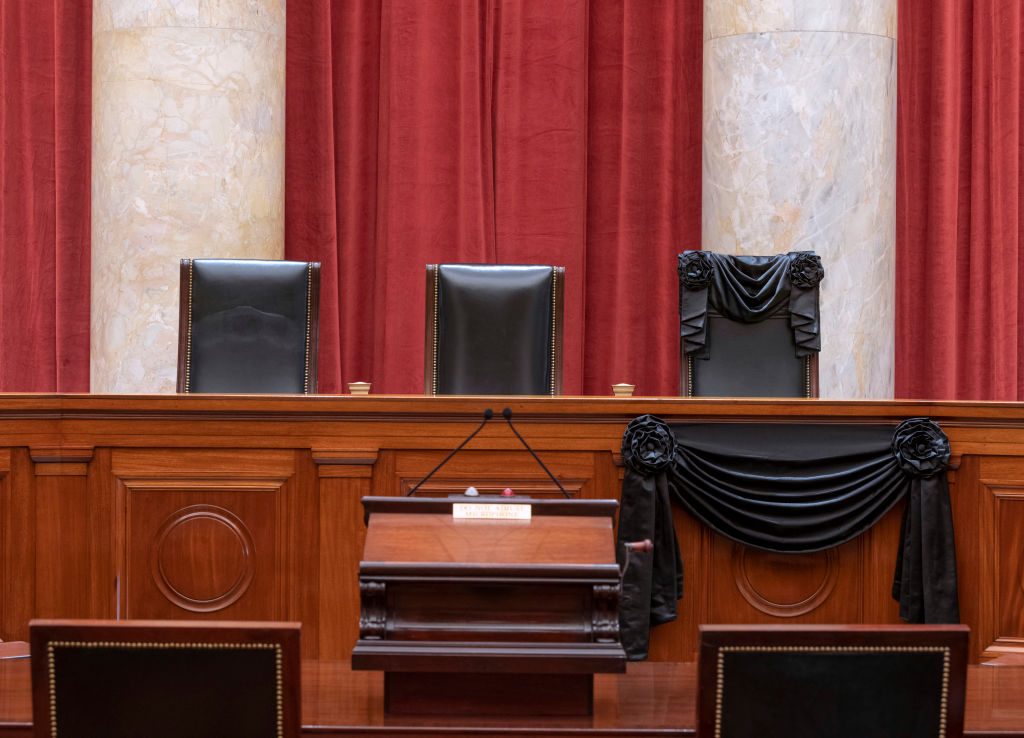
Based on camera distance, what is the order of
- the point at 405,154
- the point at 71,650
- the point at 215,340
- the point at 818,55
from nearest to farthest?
1. the point at 71,650
2. the point at 215,340
3. the point at 818,55
4. the point at 405,154

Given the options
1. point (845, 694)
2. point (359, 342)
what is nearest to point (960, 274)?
point (359, 342)

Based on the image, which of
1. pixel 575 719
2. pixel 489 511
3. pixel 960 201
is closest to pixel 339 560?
pixel 489 511

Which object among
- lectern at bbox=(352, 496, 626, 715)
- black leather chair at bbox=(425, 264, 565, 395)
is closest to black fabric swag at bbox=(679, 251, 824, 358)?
black leather chair at bbox=(425, 264, 565, 395)

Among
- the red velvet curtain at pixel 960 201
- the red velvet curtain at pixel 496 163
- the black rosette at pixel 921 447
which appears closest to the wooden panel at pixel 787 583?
the black rosette at pixel 921 447

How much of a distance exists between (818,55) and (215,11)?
2394 millimetres

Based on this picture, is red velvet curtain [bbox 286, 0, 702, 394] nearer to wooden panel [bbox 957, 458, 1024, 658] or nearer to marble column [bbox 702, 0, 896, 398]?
marble column [bbox 702, 0, 896, 398]

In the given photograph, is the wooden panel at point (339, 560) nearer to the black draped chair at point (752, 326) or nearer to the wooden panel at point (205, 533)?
the wooden panel at point (205, 533)

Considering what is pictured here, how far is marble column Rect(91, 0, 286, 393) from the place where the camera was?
5320 millimetres

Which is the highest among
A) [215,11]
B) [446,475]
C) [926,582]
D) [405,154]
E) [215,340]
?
[215,11]

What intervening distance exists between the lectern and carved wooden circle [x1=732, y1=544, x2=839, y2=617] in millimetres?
1155

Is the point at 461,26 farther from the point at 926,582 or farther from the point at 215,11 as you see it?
the point at 926,582

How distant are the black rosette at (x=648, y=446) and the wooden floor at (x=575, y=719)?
80 cm

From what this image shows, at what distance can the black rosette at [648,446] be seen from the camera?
3342 millimetres

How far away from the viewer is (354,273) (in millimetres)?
6438
